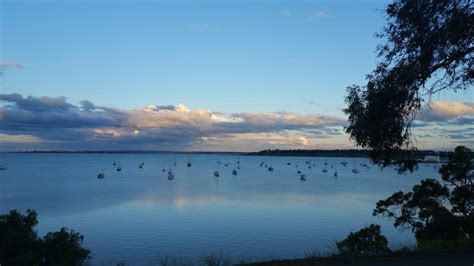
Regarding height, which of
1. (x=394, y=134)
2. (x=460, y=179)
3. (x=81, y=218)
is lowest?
(x=81, y=218)

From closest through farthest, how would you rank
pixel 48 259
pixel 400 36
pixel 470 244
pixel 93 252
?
1. pixel 400 36
2. pixel 470 244
3. pixel 48 259
4. pixel 93 252

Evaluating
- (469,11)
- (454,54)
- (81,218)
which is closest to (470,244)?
(454,54)

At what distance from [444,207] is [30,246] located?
19.4 meters

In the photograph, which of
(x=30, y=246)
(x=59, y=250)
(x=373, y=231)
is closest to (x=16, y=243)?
(x=30, y=246)

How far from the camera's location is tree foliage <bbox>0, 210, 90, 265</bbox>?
1875cm

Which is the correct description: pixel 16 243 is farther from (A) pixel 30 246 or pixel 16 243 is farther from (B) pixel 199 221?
(B) pixel 199 221

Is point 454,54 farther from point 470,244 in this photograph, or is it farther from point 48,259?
point 48,259

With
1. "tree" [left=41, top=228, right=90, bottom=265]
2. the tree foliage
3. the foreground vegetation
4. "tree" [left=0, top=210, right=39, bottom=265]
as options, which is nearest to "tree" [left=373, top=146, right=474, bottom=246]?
the foreground vegetation

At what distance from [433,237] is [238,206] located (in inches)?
1348

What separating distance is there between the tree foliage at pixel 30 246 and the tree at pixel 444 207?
15.2 meters

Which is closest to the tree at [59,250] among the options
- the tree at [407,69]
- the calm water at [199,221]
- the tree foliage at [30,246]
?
the tree foliage at [30,246]

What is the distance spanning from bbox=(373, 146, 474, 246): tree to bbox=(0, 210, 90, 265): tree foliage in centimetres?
1516

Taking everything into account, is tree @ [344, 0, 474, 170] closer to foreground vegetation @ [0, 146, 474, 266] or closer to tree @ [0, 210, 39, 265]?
foreground vegetation @ [0, 146, 474, 266]

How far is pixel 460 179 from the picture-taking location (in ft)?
71.6
